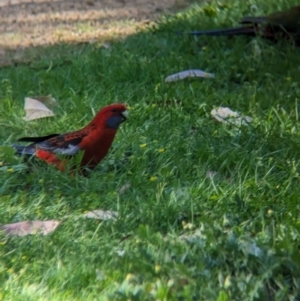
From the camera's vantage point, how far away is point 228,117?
20.3 ft

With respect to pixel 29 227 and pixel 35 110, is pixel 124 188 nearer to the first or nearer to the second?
pixel 29 227

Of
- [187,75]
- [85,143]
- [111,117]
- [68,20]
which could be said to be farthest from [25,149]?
[68,20]

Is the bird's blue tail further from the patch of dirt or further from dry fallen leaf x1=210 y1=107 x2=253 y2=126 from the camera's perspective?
the patch of dirt

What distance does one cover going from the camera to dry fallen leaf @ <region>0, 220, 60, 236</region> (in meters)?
4.50

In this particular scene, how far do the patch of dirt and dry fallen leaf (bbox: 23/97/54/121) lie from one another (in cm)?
149

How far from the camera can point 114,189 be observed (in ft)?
16.7

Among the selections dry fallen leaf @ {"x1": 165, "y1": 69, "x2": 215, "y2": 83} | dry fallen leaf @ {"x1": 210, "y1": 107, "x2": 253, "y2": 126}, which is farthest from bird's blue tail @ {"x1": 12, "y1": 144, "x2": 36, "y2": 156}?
dry fallen leaf @ {"x1": 165, "y1": 69, "x2": 215, "y2": 83}

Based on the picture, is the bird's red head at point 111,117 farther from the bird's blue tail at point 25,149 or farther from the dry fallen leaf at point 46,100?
the dry fallen leaf at point 46,100

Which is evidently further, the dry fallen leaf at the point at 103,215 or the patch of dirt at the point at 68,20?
the patch of dirt at the point at 68,20

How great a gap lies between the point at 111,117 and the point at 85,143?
0.78ft

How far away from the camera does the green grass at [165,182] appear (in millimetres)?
3896

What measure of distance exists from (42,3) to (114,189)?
516 centimetres

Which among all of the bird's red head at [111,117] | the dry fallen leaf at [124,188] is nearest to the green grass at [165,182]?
the dry fallen leaf at [124,188]

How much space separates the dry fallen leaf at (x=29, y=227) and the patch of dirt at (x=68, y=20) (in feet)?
11.4
